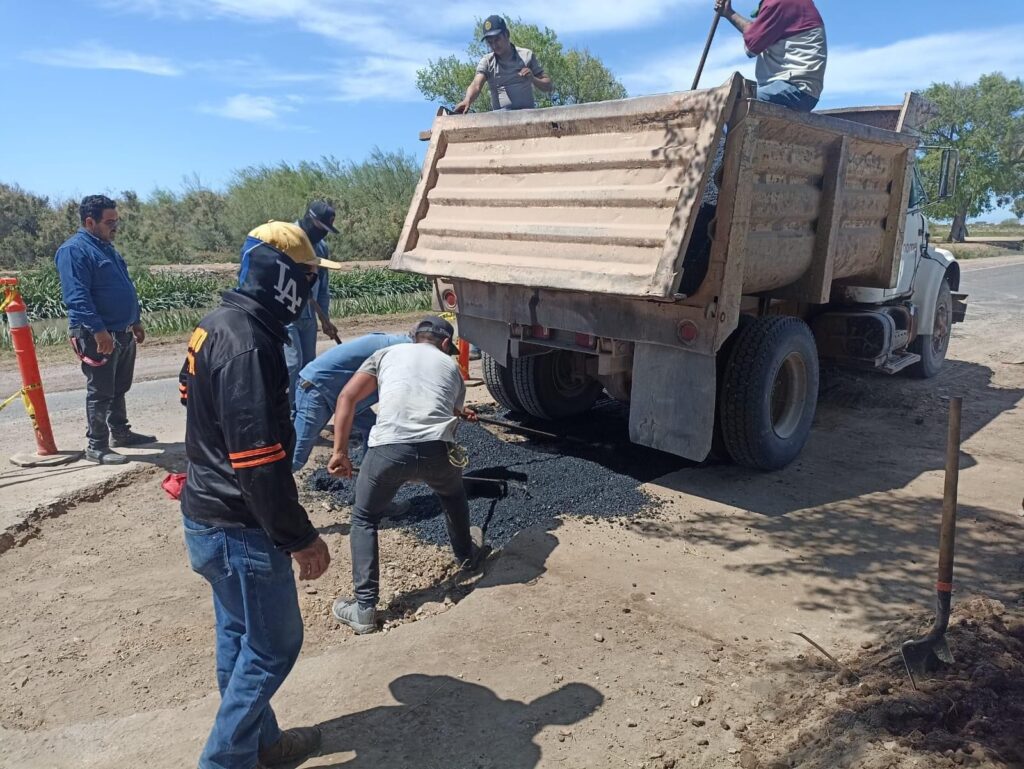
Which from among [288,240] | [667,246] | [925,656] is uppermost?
[288,240]

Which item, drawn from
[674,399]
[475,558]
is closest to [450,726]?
[475,558]

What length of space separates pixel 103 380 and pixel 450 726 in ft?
14.8

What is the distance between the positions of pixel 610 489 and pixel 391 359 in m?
2.11

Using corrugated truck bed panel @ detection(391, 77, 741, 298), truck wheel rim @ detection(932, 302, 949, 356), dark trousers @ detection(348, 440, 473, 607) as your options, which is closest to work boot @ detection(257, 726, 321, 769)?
dark trousers @ detection(348, 440, 473, 607)

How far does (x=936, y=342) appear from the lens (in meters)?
A: 9.02

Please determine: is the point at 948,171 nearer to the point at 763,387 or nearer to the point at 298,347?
the point at 763,387

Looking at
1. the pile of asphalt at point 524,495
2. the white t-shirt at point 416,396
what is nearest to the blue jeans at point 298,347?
the pile of asphalt at point 524,495

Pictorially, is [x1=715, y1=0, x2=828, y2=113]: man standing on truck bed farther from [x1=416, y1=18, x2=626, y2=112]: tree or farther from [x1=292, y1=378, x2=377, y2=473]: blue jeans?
[x1=416, y1=18, x2=626, y2=112]: tree

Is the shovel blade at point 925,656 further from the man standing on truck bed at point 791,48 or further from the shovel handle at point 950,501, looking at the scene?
the man standing on truck bed at point 791,48

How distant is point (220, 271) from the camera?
20562mm

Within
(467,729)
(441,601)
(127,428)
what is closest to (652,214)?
(441,601)

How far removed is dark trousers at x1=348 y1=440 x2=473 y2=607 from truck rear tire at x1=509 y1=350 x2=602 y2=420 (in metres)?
2.61

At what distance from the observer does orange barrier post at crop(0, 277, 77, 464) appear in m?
6.07

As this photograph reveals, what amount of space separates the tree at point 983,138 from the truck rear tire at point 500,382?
137 ft
